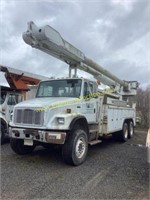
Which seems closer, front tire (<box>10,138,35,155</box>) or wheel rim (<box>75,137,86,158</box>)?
wheel rim (<box>75,137,86,158</box>)

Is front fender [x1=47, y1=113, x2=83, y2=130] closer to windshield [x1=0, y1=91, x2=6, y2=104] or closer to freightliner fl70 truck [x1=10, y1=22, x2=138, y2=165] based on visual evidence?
freightliner fl70 truck [x1=10, y1=22, x2=138, y2=165]

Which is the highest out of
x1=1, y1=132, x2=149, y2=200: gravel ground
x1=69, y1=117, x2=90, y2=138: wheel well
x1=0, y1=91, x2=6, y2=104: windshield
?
x1=0, y1=91, x2=6, y2=104: windshield

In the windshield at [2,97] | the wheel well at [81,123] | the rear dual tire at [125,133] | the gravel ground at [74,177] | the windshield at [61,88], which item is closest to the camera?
the gravel ground at [74,177]

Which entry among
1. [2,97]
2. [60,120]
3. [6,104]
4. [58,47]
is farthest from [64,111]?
[2,97]

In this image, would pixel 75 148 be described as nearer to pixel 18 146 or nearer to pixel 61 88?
pixel 18 146

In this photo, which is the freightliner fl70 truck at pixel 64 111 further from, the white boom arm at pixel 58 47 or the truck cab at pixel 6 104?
the truck cab at pixel 6 104

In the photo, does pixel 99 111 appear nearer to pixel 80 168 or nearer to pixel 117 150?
pixel 117 150

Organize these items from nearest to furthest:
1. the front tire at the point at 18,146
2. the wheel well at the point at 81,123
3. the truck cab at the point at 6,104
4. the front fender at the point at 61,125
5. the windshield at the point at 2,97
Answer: the front fender at the point at 61,125
the wheel well at the point at 81,123
the front tire at the point at 18,146
the truck cab at the point at 6,104
the windshield at the point at 2,97

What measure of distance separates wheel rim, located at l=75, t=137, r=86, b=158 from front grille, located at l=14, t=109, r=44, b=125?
3.97ft

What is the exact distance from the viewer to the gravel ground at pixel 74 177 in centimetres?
450

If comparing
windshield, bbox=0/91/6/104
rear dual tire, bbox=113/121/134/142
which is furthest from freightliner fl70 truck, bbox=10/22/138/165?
windshield, bbox=0/91/6/104

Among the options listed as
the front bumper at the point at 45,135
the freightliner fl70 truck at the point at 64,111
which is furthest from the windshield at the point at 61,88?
the front bumper at the point at 45,135

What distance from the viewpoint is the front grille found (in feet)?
20.6

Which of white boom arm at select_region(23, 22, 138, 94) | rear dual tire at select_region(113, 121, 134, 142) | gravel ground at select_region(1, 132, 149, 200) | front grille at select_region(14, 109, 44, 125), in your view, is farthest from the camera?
rear dual tire at select_region(113, 121, 134, 142)
